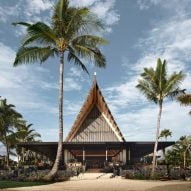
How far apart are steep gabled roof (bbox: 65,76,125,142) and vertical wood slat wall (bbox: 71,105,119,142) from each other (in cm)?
43

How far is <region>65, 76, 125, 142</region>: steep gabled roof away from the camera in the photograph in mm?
46906

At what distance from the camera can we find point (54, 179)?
997 inches

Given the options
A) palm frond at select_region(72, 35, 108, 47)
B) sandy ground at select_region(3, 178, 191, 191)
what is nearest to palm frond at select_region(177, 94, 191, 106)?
sandy ground at select_region(3, 178, 191, 191)

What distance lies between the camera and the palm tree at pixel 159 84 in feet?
108

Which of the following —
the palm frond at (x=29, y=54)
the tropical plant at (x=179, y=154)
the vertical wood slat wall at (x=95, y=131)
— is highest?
the palm frond at (x=29, y=54)

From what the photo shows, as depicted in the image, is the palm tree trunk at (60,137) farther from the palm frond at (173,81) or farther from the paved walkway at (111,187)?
the palm frond at (173,81)

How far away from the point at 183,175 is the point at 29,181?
12.3 meters

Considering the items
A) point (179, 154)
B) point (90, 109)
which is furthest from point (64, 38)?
point (179, 154)

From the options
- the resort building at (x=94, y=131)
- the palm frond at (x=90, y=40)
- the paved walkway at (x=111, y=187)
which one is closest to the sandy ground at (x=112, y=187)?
the paved walkway at (x=111, y=187)

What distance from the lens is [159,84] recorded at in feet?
110

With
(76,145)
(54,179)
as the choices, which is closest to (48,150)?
(76,145)

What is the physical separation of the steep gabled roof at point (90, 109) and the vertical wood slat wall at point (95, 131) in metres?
0.43

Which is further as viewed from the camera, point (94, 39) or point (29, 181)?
point (94, 39)

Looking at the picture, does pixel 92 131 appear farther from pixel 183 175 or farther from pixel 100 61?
pixel 100 61
